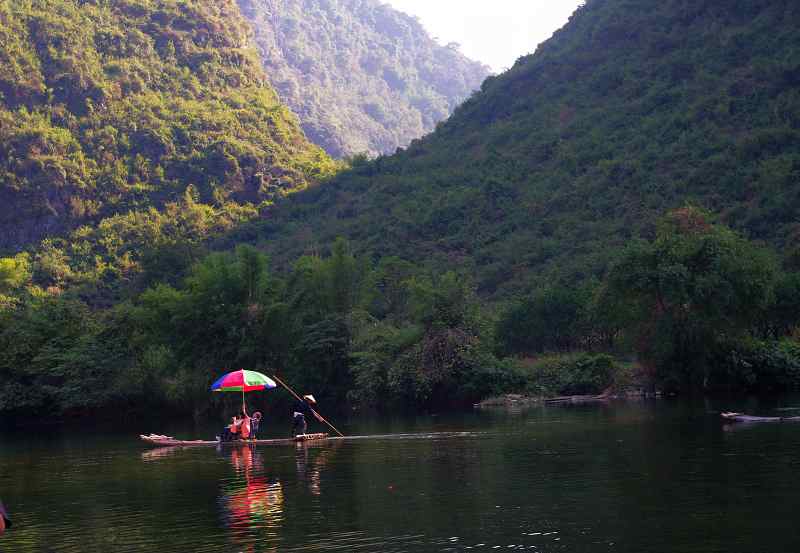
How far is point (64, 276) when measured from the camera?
107 m

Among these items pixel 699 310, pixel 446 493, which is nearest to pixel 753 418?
pixel 446 493

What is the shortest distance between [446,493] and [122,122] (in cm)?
12040

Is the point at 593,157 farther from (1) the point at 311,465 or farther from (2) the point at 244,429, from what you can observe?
(1) the point at 311,465

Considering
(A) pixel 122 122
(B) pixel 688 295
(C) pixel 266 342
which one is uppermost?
Result: (A) pixel 122 122

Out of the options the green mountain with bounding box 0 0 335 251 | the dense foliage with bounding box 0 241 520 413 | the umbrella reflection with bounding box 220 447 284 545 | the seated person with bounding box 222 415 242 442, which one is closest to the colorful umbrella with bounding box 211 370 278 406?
the seated person with bounding box 222 415 242 442

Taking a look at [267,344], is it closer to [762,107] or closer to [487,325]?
[487,325]

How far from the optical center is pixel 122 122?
436ft

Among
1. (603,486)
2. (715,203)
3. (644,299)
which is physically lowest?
(603,486)

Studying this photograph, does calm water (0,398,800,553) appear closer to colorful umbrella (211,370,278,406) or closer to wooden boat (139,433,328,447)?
wooden boat (139,433,328,447)

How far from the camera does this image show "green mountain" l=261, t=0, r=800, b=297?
81.3 metres

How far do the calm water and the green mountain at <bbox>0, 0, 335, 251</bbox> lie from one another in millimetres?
92896

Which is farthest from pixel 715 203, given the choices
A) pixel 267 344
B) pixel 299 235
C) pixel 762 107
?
pixel 299 235

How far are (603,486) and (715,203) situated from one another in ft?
203

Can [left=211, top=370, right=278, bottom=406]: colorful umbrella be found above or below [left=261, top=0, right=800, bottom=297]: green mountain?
below
